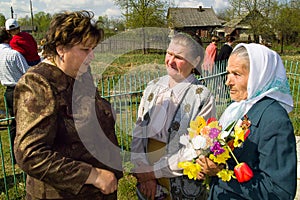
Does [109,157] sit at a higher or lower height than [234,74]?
lower

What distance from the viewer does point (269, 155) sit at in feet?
4.97

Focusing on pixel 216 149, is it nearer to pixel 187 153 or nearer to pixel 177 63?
pixel 187 153

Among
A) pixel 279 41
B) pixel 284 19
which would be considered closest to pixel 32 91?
pixel 284 19

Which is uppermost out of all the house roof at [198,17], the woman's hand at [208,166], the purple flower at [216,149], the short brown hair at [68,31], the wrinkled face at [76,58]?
A: the house roof at [198,17]

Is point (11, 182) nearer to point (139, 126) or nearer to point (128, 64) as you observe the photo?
point (139, 126)

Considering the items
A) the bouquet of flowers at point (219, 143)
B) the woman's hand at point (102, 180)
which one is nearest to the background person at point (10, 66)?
the woman's hand at point (102, 180)

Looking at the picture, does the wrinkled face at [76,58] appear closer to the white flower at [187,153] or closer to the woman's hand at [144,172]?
the white flower at [187,153]

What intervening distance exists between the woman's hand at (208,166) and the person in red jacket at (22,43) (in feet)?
12.8

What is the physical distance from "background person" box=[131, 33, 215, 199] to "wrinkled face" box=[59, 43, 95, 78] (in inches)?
28.9

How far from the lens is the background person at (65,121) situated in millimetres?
1379

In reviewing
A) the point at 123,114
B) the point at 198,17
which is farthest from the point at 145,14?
the point at 198,17

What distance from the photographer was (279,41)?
95.5 feet

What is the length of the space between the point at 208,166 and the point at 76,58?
0.94 meters

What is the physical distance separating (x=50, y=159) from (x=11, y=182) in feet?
10.5
